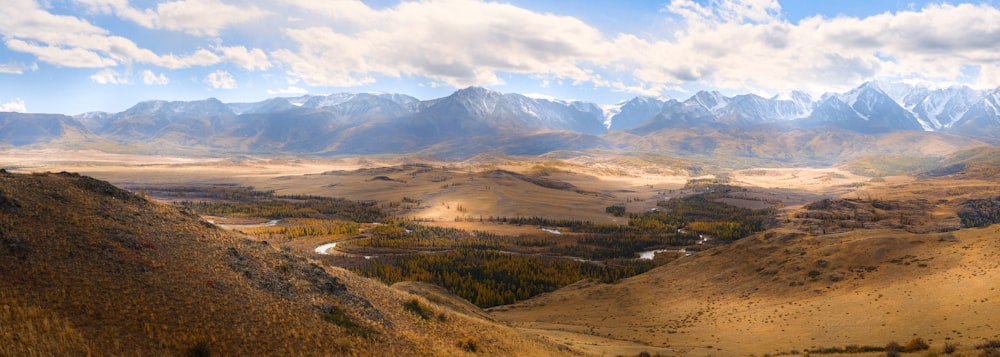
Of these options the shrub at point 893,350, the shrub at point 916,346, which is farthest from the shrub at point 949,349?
the shrub at point 893,350

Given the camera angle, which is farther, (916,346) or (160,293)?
(916,346)

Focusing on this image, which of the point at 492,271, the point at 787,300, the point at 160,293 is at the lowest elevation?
the point at 492,271

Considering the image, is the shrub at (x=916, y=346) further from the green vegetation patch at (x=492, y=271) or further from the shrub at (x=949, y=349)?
the green vegetation patch at (x=492, y=271)

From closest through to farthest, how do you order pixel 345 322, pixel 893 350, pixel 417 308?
1. pixel 345 322
2. pixel 893 350
3. pixel 417 308

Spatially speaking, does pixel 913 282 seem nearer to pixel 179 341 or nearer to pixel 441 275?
pixel 179 341

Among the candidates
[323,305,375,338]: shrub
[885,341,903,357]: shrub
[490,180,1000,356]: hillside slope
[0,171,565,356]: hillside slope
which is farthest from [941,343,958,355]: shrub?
[323,305,375,338]: shrub

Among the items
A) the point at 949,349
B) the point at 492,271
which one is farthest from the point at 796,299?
the point at 492,271

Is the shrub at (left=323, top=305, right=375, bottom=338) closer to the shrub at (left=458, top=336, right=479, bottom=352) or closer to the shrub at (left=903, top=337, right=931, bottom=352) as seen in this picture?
the shrub at (left=458, top=336, right=479, bottom=352)

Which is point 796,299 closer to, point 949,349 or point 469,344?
point 949,349

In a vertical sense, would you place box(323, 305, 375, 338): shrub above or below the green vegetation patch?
above

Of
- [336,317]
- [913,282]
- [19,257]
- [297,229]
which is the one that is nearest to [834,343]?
[913,282]

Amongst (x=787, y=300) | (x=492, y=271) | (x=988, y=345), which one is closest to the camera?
(x=988, y=345)
